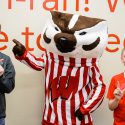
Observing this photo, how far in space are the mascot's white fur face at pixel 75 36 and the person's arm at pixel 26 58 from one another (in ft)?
0.45

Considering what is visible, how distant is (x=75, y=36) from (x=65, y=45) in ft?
0.25

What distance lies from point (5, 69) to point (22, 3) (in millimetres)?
509

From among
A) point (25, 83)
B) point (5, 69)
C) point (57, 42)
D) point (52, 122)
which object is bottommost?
point (52, 122)

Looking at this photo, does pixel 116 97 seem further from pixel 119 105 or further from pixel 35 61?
pixel 35 61

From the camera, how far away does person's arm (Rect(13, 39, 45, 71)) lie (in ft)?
5.91

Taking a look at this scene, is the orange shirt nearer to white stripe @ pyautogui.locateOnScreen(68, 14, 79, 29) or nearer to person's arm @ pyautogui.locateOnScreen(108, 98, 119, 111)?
person's arm @ pyautogui.locateOnScreen(108, 98, 119, 111)

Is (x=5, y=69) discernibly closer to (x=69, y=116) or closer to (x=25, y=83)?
(x=25, y=83)

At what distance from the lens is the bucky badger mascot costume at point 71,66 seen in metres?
1.72

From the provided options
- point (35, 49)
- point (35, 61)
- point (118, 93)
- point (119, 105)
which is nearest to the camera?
point (118, 93)

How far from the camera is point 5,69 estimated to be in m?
1.73

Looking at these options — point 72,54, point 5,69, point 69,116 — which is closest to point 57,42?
point 72,54

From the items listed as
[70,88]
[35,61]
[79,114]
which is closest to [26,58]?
[35,61]

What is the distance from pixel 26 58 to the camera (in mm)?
1836

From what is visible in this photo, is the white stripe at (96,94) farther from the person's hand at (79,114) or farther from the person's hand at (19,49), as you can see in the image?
the person's hand at (19,49)
